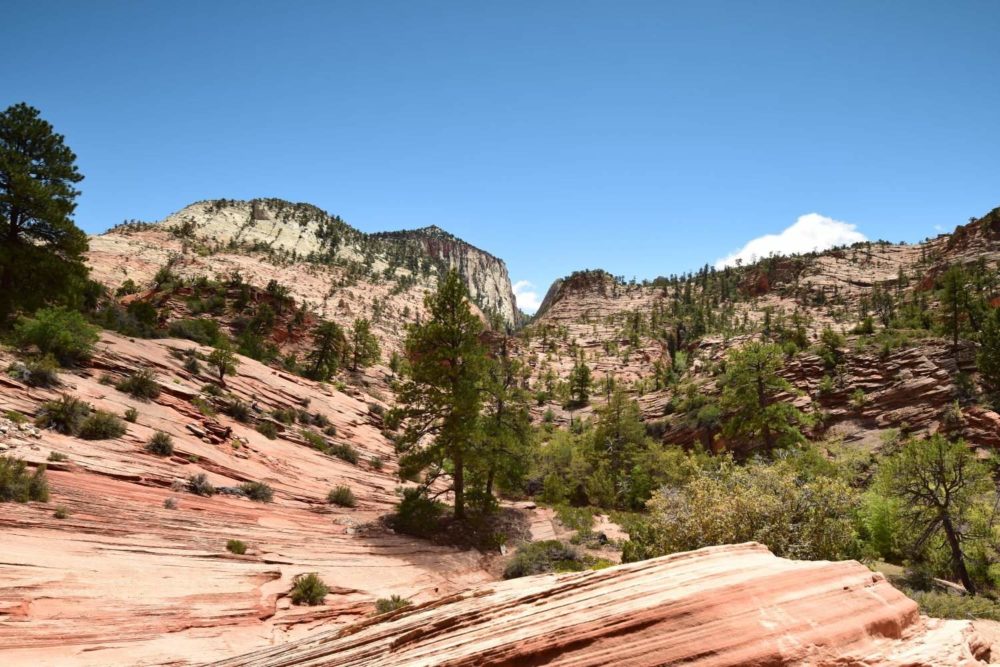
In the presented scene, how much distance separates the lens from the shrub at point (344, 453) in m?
25.3

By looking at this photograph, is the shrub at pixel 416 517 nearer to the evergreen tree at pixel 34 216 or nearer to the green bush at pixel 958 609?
the green bush at pixel 958 609

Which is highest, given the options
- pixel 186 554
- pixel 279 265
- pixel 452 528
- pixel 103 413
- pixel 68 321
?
pixel 279 265

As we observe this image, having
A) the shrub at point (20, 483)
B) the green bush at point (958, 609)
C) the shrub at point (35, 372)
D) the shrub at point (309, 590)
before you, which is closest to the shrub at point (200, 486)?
the shrub at point (20, 483)

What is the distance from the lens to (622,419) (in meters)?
36.2

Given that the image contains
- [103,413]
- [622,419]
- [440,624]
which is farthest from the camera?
[622,419]

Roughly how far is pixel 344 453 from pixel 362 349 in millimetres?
29915

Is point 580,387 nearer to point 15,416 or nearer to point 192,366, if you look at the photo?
point 192,366

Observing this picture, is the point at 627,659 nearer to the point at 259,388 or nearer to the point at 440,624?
the point at 440,624

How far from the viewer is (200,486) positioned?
1448 cm

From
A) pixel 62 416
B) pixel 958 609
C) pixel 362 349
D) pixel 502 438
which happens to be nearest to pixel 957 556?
pixel 958 609

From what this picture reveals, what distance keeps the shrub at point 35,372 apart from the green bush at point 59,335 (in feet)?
6.60

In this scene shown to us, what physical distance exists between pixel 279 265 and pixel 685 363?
68.2 meters

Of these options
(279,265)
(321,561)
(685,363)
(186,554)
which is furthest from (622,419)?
(279,265)

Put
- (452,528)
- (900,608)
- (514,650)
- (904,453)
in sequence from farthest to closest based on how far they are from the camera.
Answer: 1. (452,528)
2. (904,453)
3. (900,608)
4. (514,650)
